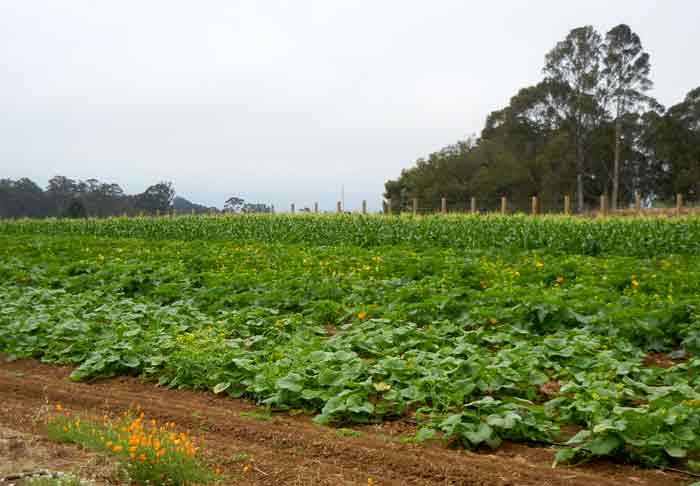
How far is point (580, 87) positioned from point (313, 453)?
47.0m

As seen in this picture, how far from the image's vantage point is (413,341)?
19.8 feet

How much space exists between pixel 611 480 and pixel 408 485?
1170mm

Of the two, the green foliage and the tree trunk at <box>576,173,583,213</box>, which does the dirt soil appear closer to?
the green foliage

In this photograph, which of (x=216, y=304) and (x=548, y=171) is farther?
(x=548, y=171)

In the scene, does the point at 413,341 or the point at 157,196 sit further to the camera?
the point at 157,196

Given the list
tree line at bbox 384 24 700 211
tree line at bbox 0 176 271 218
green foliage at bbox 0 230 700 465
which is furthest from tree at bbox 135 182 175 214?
green foliage at bbox 0 230 700 465

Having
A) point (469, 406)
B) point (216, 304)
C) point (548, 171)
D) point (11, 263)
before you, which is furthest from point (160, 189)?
point (469, 406)

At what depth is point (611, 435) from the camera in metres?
3.91

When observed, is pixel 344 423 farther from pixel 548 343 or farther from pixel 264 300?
pixel 264 300

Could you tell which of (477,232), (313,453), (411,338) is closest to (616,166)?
(477,232)

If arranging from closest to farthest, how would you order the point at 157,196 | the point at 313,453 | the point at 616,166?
1. the point at 313,453
2. the point at 616,166
3. the point at 157,196

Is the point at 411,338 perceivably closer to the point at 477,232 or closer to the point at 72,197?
the point at 477,232

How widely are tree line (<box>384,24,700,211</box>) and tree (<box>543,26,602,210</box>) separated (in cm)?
7

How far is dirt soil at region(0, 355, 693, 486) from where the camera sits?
366cm
